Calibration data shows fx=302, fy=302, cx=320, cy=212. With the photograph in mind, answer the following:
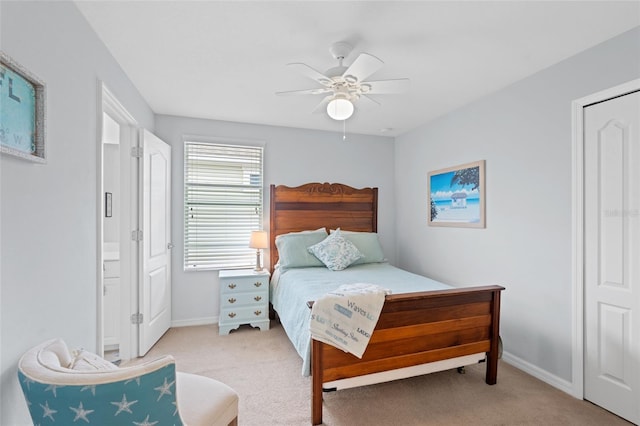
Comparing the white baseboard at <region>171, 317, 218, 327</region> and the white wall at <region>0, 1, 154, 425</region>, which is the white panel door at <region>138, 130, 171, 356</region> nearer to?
the white baseboard at <region>171, 317, 218, 327</region>

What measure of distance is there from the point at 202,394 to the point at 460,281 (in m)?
2.92

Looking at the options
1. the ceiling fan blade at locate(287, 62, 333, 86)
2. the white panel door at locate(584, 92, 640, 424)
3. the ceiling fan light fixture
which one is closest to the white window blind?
the ceiling fan light fixture

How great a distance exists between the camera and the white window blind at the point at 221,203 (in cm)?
379

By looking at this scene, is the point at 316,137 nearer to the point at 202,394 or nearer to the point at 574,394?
the point at 202,394

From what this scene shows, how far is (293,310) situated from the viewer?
2.68 m

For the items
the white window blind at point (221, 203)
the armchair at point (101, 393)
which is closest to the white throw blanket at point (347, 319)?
the armchair at point (101, 393)

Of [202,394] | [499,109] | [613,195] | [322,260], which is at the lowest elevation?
[202,394]

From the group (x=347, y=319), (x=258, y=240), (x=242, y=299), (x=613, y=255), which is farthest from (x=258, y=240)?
(x=613, y=255)

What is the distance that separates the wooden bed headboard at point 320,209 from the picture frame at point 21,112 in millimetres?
2781

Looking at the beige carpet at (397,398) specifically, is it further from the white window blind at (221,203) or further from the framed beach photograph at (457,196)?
the framed beach photograph at (457,196)

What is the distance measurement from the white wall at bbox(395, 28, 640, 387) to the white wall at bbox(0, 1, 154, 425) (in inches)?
132

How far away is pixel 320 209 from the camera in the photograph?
13.8 ft

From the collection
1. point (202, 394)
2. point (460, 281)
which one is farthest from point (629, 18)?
point (202, 394)

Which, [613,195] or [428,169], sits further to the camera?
[428,169]
